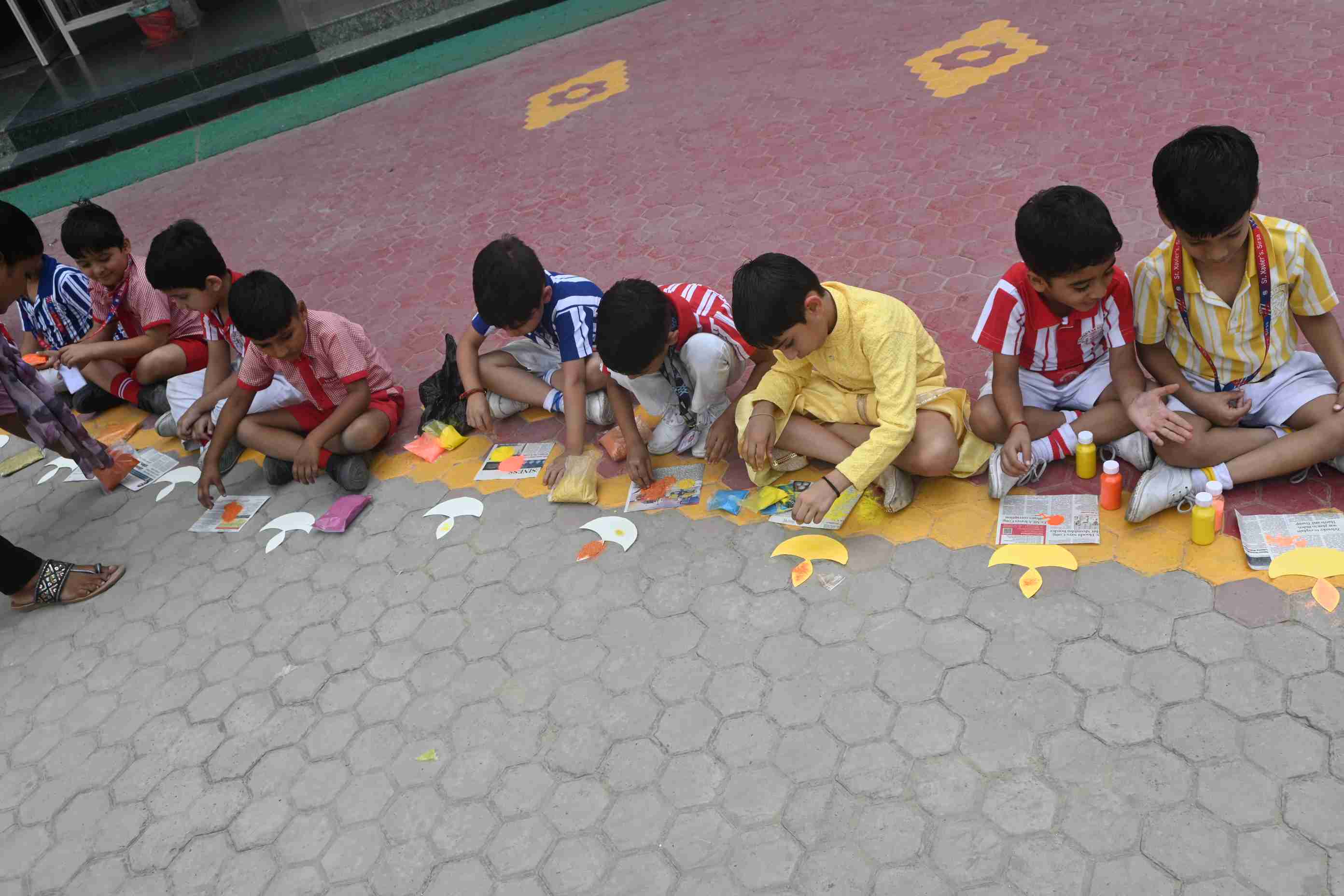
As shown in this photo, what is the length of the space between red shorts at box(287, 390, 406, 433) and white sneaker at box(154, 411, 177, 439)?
77 centimetres

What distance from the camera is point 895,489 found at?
2711 mm

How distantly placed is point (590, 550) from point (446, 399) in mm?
1099

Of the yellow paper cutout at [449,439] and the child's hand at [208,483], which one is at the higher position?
the child's hand at [208,483]

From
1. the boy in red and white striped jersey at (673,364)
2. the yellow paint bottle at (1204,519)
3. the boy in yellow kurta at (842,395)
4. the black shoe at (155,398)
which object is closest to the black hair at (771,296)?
the boy in yellow kurta at (842,395)

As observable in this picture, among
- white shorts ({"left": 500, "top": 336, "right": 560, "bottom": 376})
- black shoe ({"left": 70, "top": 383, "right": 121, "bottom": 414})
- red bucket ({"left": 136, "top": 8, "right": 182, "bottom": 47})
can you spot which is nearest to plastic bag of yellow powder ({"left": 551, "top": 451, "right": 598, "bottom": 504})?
white shorts ({"left": 500, "top": 336, "right": 560, "bottom": 376})

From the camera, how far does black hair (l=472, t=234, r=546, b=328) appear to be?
2936 millimetres

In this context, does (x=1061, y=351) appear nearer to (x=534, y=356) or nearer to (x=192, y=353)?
(x=534, y=356)

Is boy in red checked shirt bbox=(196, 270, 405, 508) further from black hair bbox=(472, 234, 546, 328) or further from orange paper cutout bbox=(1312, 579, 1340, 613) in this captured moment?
orange paper cutout bbox=(1312, 579, 1340, 613)

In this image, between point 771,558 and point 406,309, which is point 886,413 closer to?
point 771,558

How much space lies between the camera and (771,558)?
271 cm

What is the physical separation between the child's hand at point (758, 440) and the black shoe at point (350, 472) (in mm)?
1421

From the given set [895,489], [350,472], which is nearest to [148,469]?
[350,472]

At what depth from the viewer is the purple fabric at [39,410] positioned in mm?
3439

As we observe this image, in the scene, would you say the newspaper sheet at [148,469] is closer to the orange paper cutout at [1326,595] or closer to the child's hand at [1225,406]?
the child's hand at [1225,406]
